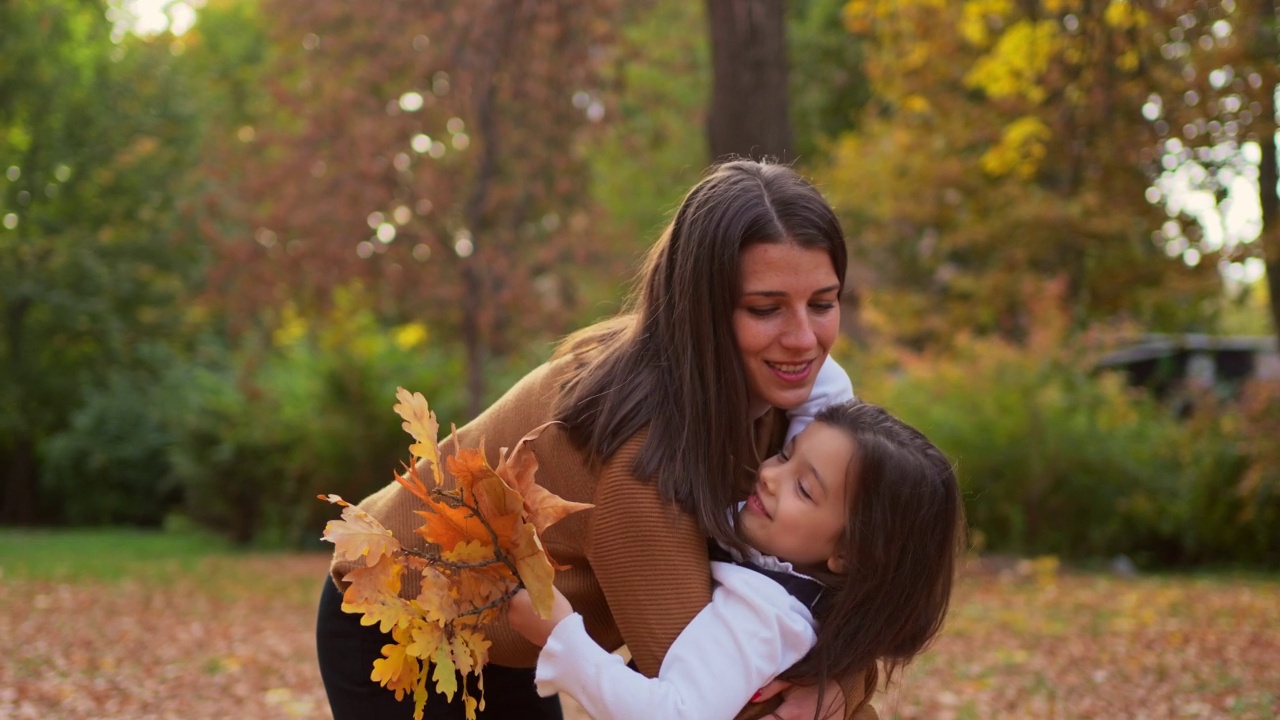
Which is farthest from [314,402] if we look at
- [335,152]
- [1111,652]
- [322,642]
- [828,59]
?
[828,59]

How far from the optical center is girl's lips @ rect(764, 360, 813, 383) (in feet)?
8.36

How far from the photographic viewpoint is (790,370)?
2553 millimetres

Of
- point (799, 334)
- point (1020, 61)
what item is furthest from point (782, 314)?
point (1020, 61)

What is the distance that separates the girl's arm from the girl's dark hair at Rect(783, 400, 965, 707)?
3.1 inches

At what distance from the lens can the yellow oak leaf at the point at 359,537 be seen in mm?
2311

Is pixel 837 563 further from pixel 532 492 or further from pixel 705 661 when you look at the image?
pixel 532 492

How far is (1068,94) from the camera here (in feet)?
30.2

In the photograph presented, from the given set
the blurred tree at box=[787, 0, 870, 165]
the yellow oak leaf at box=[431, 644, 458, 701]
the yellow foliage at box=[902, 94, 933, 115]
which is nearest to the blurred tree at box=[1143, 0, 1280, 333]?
the yellow foliage at box=[902, 94, 933, 115]

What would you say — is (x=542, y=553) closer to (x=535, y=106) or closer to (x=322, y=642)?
(x=322, y=642)

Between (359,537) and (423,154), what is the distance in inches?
396

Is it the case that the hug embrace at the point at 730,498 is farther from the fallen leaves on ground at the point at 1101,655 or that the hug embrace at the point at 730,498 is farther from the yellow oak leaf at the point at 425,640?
the fallen leaves on ground at the point at 1101,655

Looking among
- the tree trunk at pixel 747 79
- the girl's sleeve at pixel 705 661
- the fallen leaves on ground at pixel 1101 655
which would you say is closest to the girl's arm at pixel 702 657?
the girl's sleeve at pixel 705 661

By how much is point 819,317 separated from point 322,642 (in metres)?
1.27

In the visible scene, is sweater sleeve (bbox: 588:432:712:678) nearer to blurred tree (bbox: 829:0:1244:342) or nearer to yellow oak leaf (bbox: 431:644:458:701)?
yellow oak leaf (bbox: 431:644:458:701)
